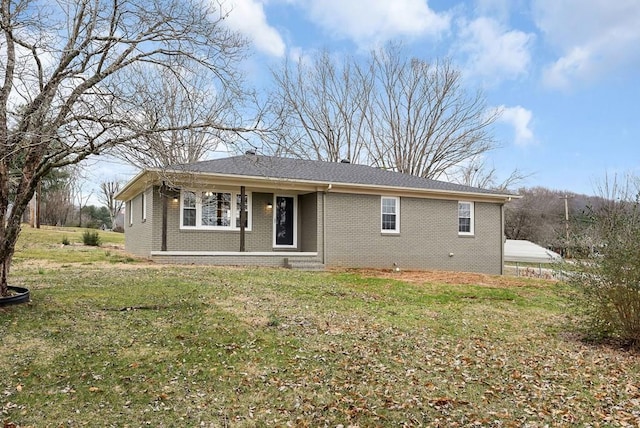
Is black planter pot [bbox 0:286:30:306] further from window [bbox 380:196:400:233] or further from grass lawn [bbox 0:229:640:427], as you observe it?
window [bbox 380:196:400:233]

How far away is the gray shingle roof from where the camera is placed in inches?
521

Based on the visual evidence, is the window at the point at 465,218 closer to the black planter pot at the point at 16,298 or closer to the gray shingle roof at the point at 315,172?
the gray shingle roof at the point at 315,172

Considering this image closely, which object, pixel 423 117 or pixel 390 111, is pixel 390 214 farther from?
pixel 390 111

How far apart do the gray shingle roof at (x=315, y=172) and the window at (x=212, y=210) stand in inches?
35.1

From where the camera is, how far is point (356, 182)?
1450cm

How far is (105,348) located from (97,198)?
49294 mm

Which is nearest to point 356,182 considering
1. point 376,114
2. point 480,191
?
point 480,191

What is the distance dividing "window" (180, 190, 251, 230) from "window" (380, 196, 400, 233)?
449cm

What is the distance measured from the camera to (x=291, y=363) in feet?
15.6

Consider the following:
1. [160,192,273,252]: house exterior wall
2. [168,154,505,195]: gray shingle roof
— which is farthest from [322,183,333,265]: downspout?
[160,192,273,252]: house exterior wall

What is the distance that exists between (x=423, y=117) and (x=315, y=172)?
63.2 feet

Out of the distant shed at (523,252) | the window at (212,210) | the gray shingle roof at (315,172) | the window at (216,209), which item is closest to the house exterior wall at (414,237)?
the gray shingle roof at (315,172)

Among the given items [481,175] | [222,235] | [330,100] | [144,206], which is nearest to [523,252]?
[481,175]

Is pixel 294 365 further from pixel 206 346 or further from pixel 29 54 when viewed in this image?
pixel 29 54
